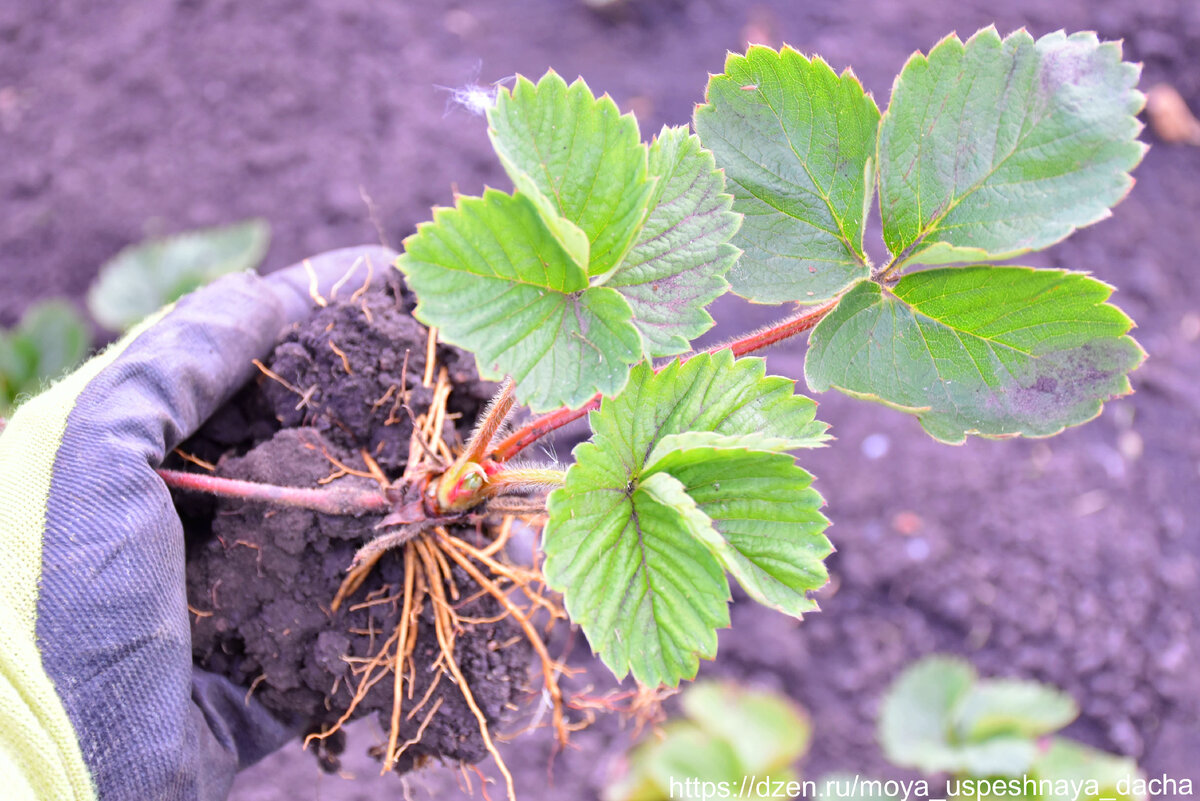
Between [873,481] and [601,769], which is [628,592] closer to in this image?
[601,769]

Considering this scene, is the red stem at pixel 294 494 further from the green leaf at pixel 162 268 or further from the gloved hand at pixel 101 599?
the green leaf at pixel 162 268

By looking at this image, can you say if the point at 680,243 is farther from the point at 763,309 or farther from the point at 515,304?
the point at 763,309

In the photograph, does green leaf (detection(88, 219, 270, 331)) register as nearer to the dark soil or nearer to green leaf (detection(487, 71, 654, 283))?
the dark soil

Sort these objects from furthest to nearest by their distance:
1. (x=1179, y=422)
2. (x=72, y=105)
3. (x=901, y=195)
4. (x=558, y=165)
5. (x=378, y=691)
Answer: (x=72, y=105) → (x=1179, y=422) → (x=378, y=691) → (x=901, y=195) → (x=558, y=165)

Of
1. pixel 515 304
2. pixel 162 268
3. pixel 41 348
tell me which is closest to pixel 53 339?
pixel 41 348

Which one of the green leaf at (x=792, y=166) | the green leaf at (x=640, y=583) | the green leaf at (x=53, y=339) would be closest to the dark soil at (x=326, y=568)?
the green leaf at (x=640, y=583)

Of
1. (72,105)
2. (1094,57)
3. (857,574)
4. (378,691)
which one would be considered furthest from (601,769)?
(72,105)

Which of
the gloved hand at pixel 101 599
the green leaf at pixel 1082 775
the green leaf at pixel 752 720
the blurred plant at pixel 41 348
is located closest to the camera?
the gloved hand at pixel 101 599
